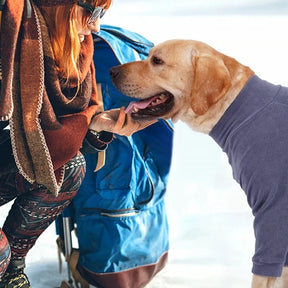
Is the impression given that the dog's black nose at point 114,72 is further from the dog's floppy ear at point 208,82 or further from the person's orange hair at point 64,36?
the dog's floppy ear at point 208,82

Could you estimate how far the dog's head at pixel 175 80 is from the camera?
150cm

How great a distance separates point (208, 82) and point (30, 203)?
1.96 feet

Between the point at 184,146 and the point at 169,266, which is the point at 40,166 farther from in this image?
the point at 184,146

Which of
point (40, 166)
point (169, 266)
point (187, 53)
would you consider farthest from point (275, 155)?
point (169, 266)

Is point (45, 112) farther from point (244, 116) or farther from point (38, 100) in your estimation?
point (244, 116)

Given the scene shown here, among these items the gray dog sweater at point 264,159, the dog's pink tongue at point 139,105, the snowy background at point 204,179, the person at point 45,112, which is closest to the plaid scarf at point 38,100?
the person at point 45,112

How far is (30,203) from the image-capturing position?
1.64m

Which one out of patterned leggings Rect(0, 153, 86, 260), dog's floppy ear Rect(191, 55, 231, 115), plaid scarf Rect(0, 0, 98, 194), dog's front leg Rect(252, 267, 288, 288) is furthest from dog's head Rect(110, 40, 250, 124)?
dog's front leg Rect(252, 267, 288, 288)

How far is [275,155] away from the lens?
1.46m

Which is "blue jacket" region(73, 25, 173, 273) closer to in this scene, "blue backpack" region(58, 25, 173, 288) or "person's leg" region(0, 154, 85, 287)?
"blue backpack" region(58, 25, 173, 288)

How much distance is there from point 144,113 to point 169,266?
27.3 inches

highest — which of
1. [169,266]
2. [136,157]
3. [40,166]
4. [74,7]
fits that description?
[74,7]

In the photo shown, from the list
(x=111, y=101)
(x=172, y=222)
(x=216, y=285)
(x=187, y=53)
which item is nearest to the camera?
(x=187, y=53)

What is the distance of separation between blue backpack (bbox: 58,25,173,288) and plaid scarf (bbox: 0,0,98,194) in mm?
188
